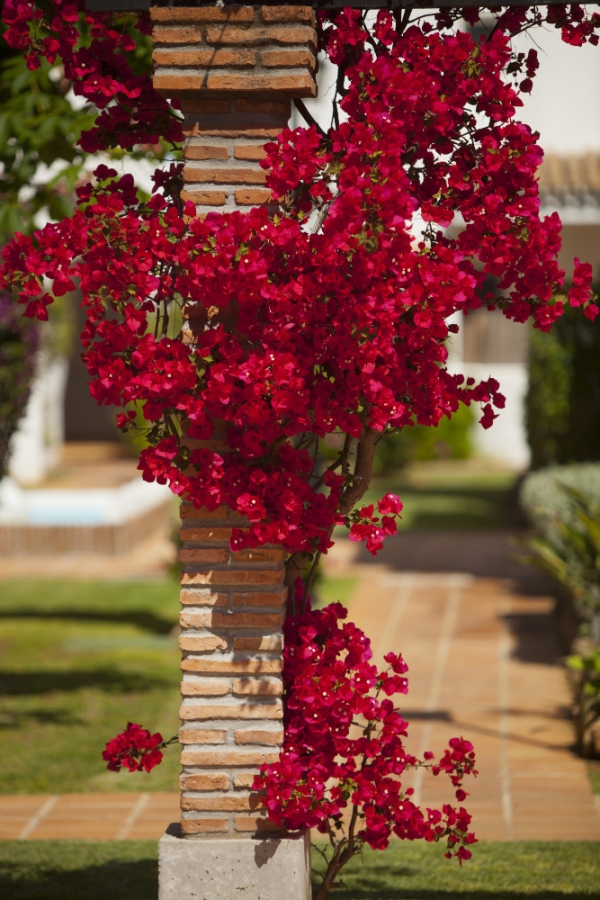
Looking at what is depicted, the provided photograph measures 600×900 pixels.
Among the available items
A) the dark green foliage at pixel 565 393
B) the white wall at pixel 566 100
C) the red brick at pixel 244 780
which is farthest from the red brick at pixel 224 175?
the white wall at pixel 566 100

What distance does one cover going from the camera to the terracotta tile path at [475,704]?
5309 millimetres

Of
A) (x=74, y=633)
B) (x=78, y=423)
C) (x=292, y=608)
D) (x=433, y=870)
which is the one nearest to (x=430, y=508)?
(x=74, y=633)

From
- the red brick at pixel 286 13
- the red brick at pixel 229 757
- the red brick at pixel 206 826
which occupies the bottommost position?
the red brick at pixel 206 826

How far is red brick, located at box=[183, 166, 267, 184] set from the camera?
3.38 meters

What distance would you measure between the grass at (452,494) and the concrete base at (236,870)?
10848 mm

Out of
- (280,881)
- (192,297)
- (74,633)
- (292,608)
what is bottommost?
(74,633)

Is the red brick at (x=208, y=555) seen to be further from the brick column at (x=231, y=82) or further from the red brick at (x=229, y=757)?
the brick column at (x=231, y=82)

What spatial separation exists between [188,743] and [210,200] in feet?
4.94

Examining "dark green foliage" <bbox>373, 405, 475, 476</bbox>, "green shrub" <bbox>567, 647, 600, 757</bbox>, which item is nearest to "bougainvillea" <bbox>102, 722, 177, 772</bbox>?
"green shrub" <bbox>567, 647, 600, 757</bbox>

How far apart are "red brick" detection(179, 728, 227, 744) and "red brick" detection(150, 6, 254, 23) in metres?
1.95

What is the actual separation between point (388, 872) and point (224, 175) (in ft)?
9.03

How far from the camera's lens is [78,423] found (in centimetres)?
2377

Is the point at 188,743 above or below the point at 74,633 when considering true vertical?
above

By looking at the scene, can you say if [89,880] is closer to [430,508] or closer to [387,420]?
[387,420]
